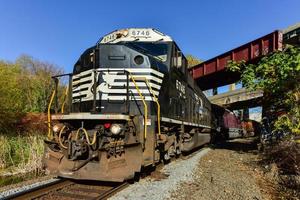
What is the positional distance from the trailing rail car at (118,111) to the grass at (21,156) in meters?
3.03

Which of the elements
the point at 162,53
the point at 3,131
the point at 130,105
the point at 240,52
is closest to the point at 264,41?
the point at 240,52

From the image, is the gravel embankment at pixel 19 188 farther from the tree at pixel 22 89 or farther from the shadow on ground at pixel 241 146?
the tree at pixel 22 89

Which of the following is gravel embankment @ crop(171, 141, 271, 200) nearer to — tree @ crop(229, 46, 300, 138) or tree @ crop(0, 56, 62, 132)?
tree @ crop(229, 46, 300, 138)

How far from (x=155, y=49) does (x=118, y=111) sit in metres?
2.30

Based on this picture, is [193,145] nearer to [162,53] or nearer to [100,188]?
[162,53]

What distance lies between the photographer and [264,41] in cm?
1880

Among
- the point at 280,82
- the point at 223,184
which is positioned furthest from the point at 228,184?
the point at 280,82

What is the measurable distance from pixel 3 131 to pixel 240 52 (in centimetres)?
1594

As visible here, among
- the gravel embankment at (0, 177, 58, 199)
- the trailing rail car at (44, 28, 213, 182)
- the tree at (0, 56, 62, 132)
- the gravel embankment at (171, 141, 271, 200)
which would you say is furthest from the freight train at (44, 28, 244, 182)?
the tree at (0, 56, 62, 132)

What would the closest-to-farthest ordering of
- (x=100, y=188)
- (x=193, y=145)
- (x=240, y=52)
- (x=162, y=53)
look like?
(x=100, y=188) < (x=162, y=53) < (x=193, y=145) < (x=240, y=52)

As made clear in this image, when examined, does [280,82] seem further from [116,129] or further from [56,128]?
[56,128]

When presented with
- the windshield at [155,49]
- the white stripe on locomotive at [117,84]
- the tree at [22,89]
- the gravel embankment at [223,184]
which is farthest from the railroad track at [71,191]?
the tree at [22,89]

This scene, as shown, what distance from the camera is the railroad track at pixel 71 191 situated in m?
6.30

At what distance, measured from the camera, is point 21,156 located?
13.0 m
